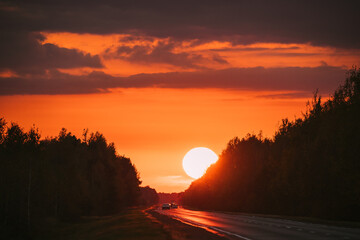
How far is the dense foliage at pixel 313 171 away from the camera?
54844 millimetres

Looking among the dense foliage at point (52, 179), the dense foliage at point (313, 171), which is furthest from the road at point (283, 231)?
the dense foliage at point (52, 179)

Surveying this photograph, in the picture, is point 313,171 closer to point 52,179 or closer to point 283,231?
point 283,231

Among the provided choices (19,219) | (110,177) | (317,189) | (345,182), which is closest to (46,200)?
(19,219)

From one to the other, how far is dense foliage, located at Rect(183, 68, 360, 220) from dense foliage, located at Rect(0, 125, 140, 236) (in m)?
30.7

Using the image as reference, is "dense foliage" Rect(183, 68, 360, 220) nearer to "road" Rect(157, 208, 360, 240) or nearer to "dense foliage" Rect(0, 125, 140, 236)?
"road" Rect(157, 208, 360, 240)

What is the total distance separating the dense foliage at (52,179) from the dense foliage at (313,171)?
101 ft

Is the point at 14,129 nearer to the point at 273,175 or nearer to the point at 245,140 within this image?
the point at 273,175

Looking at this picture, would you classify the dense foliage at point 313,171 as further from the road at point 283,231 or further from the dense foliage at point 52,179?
the dense foliage at point 52,179

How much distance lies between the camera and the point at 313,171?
65500mm

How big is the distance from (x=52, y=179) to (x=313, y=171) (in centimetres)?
4449

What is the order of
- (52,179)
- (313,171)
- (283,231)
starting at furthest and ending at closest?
(52,179), (313,171), (283,231)

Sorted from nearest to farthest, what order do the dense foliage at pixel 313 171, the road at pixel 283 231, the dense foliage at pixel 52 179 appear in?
the road at pixel 283 231 → the dense foliage at pixel 313 171 → the dense foliage at pixel 52 179

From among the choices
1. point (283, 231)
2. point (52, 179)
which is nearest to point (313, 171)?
point (283, 231)

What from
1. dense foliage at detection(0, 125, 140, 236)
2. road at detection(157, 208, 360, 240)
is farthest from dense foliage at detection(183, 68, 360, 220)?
dense foliage at detection(0, 125, 140, 236)
